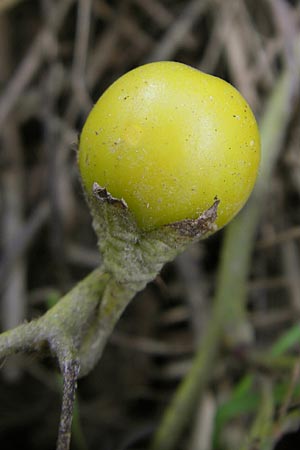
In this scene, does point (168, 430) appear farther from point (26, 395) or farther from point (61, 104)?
point (61, 104)

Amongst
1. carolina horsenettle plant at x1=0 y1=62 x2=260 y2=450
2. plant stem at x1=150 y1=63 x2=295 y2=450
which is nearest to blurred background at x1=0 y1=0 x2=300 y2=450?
plant stem at x1=150 y1=63 x2=295 y2=450

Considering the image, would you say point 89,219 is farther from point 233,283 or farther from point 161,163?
point 161,163

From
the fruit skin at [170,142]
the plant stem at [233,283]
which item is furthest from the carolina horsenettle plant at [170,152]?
the plant stem at [233,283]

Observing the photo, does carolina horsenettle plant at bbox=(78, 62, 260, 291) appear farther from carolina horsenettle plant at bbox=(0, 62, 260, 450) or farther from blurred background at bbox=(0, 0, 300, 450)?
blurred background at bbox=(0, 0, 300, 450)

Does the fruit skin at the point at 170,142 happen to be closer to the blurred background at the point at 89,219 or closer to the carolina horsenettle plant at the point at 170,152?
the carolina horsenettle plant at the point at 170,152

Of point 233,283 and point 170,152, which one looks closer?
point 170,152

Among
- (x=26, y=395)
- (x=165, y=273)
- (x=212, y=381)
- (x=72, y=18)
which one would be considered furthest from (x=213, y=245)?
(x=72, y=18)

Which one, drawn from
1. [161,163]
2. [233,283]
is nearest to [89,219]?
[233,283]
